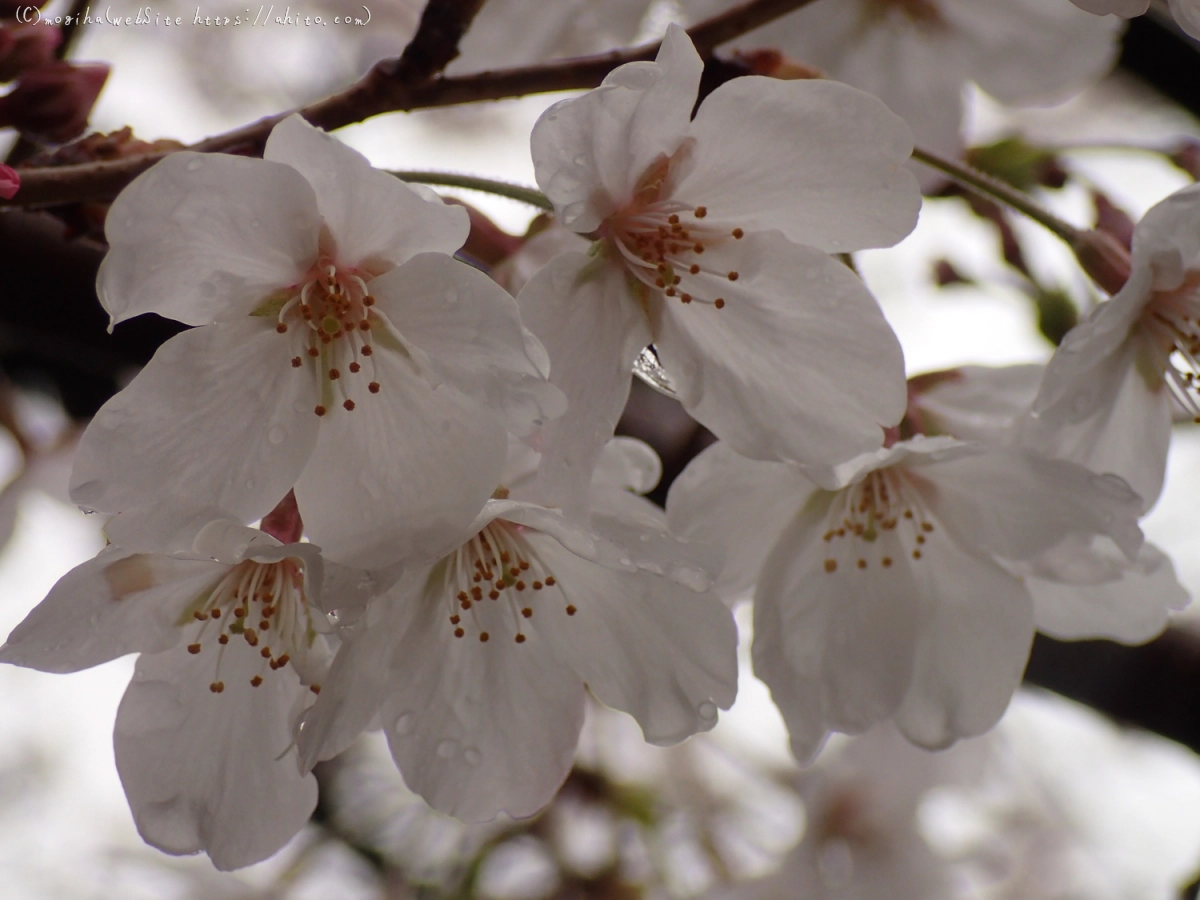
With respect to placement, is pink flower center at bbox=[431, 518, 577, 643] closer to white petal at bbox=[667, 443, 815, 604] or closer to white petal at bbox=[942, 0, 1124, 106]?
white petal at bbox=[667, 443, 815, 604]

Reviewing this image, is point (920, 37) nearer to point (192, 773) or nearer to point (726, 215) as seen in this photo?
point (726, 215)

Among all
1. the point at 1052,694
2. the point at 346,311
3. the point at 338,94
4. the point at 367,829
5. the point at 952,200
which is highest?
the point at 338,94

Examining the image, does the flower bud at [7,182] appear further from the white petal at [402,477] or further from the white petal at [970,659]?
the white petal at [970,659]

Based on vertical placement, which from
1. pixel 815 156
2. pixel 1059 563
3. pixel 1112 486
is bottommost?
pixel 1059 563

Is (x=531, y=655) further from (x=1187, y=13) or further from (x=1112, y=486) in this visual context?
(x=1187, y=13)

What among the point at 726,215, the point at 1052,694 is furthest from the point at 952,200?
the point at 1052,694

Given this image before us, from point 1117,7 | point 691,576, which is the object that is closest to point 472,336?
point 691,576
